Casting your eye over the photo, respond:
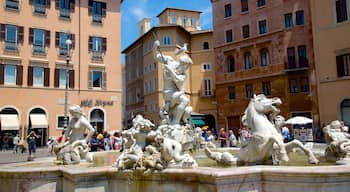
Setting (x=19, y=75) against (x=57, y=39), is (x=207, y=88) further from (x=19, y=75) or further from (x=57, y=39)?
(x=19, y=75)

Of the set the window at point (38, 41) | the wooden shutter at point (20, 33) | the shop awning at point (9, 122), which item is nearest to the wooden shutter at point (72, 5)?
the window at point (38, 41)

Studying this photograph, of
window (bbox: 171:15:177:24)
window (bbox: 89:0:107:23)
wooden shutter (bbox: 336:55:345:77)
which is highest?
window (bbox: 171:15:177:24)

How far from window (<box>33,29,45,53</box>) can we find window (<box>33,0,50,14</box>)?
5.86 feet

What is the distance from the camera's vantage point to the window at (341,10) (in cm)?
2839

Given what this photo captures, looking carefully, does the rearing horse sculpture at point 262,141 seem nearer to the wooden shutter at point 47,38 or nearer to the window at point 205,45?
the wooden shutter at point 47,38

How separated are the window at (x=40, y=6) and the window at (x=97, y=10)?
13.7 ft

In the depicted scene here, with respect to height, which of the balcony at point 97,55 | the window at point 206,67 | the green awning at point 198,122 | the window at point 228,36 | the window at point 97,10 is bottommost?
the green awning at point 198,122

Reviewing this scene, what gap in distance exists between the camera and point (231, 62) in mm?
40094

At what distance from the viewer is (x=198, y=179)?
15.3 ft

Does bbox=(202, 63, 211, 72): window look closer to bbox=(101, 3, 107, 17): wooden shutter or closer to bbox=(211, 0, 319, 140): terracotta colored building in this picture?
bbox=(211, 0, 319, 140): terracotta colored building

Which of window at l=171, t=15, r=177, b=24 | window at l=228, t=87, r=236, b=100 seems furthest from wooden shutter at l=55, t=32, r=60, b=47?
window at l=171, t=15, r=177, b=24

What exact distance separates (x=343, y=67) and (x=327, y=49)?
2.00 m

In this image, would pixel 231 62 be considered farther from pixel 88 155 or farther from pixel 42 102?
pixel 88 155

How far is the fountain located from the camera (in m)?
4.42
